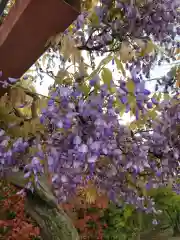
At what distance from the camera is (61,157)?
156 centimetres

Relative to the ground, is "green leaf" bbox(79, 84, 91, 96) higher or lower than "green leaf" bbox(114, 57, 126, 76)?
lower

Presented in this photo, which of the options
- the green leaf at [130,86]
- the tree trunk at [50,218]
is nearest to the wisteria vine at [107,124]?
the green leaf at [130,86]

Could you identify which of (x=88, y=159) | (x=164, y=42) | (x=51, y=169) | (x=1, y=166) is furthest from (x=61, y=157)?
(x=164, y=42)

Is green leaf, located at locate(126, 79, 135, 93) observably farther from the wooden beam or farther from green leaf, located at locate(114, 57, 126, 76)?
the wooden beam

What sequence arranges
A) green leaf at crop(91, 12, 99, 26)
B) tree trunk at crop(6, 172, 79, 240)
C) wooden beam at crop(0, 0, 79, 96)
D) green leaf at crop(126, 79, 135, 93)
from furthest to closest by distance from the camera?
tree trunk at crop(6, 172, 79, 240) < green leaf at crop(91, 12, 99, 26) < wooden beam at crop(0, 0, 79, 96) < green leaf at crop(126, 79, 135, 93)

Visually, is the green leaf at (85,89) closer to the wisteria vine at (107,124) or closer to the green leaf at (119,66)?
the wisteria vine at (107,124)

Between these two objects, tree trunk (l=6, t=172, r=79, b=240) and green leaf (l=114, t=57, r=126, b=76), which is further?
tree trunk (l=6, t=172, r=79, b=240)

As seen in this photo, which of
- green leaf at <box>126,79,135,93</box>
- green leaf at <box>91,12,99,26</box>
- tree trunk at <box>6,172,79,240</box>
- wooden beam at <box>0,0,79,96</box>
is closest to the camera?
green leaf at <box>126,79,135,93</box>

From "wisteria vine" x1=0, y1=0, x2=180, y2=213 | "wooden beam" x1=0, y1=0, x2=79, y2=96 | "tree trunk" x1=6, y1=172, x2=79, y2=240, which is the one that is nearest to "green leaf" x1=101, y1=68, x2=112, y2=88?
"wisteria vine" x1=0, y1=0, x2=180, y2=213

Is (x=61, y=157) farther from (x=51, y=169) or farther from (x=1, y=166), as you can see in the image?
(x=1, y=166)

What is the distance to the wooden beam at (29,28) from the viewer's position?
1527 mm

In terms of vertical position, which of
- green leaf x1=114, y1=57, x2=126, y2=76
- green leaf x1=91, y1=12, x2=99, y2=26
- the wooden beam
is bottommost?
green leaf x1=114, y1=57, x2=126, y2=76

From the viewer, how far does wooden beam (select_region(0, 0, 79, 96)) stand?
1.53 m

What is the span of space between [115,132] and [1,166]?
0.58 meters
